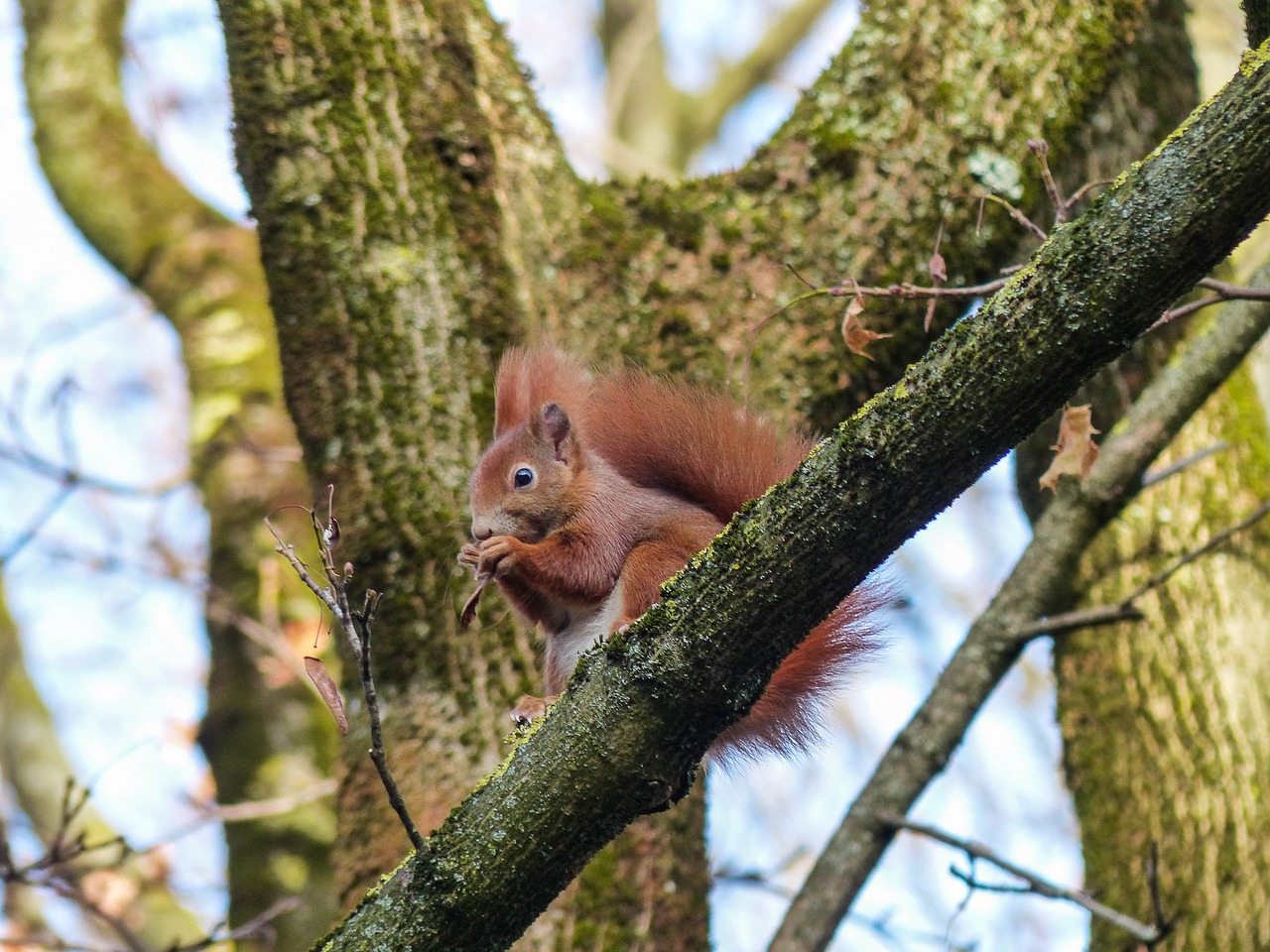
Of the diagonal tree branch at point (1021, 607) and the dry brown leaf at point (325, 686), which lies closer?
the dry brown leaf at point (325, 686)

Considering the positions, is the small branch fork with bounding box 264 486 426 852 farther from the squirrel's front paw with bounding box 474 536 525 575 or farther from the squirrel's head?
the squirrel's head

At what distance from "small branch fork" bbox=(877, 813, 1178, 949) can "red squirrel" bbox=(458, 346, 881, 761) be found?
1.85 feet

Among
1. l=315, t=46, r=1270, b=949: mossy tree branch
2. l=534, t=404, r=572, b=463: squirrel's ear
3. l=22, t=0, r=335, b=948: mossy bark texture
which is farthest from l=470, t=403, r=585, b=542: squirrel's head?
l=22, t=0, r=335, b=948: mossy bark texture

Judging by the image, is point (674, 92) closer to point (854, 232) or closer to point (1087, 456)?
point (854, 232)

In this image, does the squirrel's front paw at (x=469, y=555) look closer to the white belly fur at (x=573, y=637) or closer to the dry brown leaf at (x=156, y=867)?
the white belly fur at (x=573, y=637)

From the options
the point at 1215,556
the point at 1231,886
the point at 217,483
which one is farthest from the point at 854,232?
the point at 217,483

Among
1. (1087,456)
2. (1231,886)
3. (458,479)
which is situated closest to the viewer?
(1087,456)

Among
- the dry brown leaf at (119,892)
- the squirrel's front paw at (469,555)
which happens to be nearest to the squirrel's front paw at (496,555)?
the squirrel's front paw at (469,555)

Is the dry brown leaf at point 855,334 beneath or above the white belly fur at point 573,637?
above

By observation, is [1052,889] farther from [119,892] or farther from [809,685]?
[119,892]

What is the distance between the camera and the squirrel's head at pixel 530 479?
2.50 meters

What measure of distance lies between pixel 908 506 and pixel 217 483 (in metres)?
3.54

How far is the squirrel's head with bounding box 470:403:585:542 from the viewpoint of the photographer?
2.50m

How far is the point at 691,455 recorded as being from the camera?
2324 millimetres
